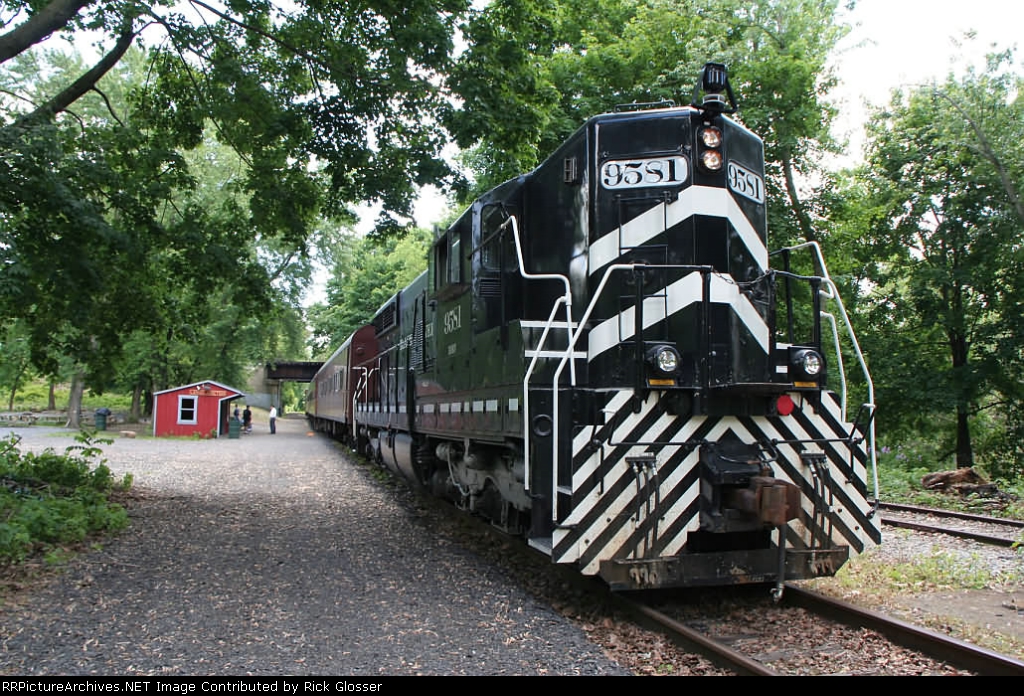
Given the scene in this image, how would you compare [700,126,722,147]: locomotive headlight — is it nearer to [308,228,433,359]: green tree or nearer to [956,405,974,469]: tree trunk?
[956,405,974,469]: tree trunk

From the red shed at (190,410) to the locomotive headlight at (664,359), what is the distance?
2664cm

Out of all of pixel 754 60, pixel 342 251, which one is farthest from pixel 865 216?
pixel 342 251

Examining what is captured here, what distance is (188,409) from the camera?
28.7 meters

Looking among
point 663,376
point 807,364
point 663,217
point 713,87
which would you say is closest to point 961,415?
point 807,364

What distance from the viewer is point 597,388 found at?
5043 mm

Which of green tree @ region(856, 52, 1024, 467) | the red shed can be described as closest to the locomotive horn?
green tree @ region(856, 52, 1024, 467)

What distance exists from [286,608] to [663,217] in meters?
3.89

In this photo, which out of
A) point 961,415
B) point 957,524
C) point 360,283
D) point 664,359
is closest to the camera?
point 664,359

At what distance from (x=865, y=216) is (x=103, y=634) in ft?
55.2

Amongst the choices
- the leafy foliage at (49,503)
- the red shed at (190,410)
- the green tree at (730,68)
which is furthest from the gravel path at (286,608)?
the red shed at (190,410)

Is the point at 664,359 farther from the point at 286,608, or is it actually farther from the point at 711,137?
the point at 286,608

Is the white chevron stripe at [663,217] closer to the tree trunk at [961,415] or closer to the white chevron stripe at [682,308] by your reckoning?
the white chevron stripe at [682,308]

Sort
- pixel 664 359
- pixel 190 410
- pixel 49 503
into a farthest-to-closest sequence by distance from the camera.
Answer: pixel 190 410, pixel 49 503, pixel 664 359

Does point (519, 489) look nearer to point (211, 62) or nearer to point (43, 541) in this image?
point (43, 541)
